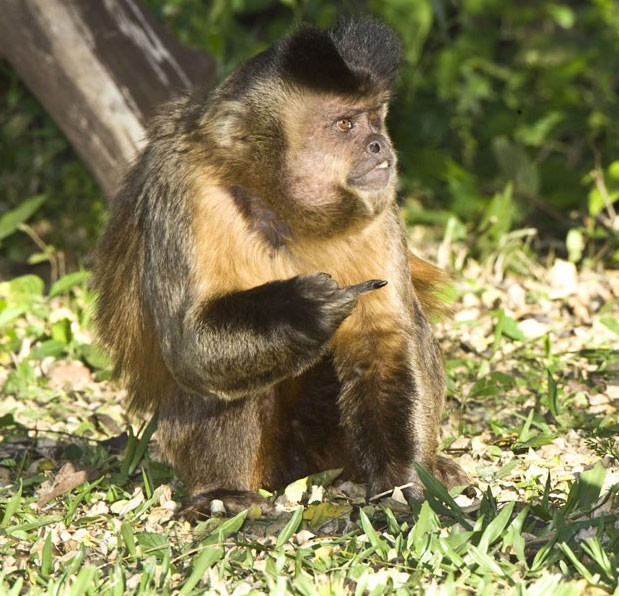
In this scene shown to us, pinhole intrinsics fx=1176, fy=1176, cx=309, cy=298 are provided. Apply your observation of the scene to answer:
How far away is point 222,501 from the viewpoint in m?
4.09

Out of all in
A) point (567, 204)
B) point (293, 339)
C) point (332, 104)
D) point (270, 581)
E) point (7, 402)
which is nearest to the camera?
point (270, 581)

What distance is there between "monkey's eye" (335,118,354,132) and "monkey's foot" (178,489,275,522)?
133 cm

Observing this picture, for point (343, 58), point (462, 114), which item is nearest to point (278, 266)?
point (343, 58)

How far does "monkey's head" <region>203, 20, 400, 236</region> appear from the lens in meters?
4.09

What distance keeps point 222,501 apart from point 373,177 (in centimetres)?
124

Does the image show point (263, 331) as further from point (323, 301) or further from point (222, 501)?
point (222, 501)

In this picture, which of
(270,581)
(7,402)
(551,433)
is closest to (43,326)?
(7,402)

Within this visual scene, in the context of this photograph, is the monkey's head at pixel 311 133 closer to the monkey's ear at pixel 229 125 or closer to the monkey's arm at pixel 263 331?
the monkey's ear at pixel 229 125

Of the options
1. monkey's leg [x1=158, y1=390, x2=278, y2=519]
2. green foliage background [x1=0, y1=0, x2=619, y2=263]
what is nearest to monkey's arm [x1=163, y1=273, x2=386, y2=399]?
monkey's leg [x1=158, y1=390, x2=278, y2=519]

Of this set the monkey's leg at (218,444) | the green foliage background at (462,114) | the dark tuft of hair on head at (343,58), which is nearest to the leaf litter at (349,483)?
the monkey's leg at (218,444)

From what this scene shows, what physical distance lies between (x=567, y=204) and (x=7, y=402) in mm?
4123

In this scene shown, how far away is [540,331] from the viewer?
19.2 ft

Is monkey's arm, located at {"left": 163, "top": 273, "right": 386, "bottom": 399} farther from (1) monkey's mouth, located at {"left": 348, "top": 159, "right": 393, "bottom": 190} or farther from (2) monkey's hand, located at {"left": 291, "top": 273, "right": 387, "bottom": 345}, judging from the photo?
(1) monkey's mouth, located at {"left": 348, "top": 159, "right": 393, "bottom": 190}

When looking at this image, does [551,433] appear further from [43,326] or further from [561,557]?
[43,326]
